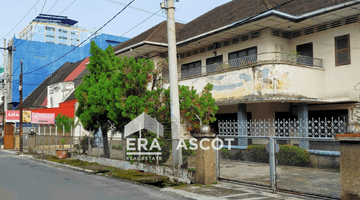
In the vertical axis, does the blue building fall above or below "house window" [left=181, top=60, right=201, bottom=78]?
above

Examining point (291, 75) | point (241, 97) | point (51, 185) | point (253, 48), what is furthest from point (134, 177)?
point (253, 48)

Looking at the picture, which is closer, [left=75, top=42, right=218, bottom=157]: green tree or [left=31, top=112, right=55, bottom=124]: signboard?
[left=75, top=42, right=218, bottom=157]: green tree

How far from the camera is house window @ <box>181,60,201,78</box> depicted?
68.7 ft

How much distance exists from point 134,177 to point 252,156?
461 centimetres

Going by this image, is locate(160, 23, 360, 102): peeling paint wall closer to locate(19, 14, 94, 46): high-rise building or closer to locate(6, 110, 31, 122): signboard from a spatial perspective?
locate(6, 110, 31, 122): signboard

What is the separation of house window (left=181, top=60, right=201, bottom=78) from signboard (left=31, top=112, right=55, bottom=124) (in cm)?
1385

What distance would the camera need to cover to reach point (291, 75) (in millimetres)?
15547

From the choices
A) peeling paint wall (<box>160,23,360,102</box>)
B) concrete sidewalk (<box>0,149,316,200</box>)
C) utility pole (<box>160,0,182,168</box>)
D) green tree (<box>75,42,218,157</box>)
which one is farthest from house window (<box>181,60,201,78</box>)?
concrete sidewalk (<box>0,149,316,200</box>)

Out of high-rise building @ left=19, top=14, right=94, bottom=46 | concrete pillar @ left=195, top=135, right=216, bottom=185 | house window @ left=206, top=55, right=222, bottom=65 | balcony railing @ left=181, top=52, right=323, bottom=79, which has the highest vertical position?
high-rise building @ left=19, top=14, right=94, bottom=46

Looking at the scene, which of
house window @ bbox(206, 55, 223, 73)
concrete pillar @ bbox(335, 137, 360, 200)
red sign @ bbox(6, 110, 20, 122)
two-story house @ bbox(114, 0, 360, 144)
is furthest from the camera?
red sign @ bbox(6, 110, 20, 122)

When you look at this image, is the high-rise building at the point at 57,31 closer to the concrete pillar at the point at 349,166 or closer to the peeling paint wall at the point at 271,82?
the peeling paint wall at the point at 271,82

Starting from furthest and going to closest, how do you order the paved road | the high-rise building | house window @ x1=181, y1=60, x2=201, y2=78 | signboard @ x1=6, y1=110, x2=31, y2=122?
the high-rise building, signboard @ x1=6, y1=110, x2=31, y2=122, house window @ x1=181, y1=60, x2=201, y2=78, the paved road

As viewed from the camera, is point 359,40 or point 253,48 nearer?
point 359,40

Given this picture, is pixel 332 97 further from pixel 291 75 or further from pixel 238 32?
pixel 238 32
